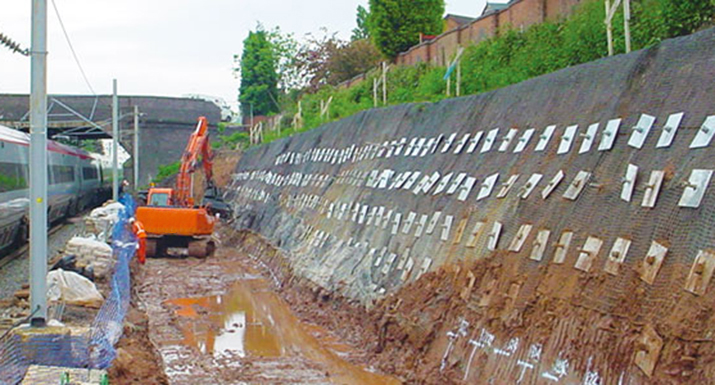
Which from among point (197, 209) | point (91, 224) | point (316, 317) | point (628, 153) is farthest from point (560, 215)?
point (197, 209)

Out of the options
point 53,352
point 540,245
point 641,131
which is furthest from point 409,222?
point 53,352

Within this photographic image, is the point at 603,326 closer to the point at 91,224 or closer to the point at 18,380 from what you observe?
the point at 18,380

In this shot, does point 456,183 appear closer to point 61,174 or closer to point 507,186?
point 507,186

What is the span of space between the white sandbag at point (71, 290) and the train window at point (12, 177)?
21.7ft

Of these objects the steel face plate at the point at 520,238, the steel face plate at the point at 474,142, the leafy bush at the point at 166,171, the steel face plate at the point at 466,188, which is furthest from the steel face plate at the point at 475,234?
the leafy bush at the point at 166,171

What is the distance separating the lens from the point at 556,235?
10164mm

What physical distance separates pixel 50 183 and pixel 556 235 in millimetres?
20888

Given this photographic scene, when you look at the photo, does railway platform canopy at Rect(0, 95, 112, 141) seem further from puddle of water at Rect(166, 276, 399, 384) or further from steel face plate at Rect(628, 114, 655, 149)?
steel face plate at Rect(628, 114, 655, 149)

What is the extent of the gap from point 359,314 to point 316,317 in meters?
2.02

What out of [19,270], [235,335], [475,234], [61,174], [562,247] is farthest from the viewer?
[61,174]

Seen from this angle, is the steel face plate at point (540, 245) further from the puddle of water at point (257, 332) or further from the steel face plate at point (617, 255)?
the puddle of water at point (257, 332)

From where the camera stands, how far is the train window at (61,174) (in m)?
27.5

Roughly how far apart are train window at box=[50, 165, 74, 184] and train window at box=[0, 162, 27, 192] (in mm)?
6643

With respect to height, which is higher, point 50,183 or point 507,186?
point 507,186
